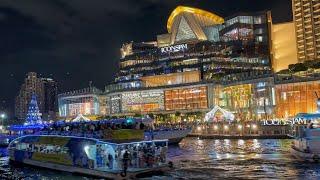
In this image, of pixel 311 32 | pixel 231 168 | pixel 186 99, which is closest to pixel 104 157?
pixel 231 168

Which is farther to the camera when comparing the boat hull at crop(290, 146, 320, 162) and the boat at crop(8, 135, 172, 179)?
the boat hull at crop(290, 146, 320, 162)

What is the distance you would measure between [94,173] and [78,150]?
458cm

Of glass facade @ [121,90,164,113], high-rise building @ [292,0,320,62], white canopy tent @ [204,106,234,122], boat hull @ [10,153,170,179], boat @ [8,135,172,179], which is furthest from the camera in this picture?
high-rise building @ [292,0,320,62]

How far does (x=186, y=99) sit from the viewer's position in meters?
182

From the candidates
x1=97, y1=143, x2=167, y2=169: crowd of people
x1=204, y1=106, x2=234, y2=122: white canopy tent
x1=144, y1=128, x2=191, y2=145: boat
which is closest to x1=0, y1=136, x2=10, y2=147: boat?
x1=144, y1=128, x2=191, y2=145: boat

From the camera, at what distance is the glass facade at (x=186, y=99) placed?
6988 inches

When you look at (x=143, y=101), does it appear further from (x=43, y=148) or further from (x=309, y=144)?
(x=309, y=144)

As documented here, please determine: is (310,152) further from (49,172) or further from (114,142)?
(49,172)

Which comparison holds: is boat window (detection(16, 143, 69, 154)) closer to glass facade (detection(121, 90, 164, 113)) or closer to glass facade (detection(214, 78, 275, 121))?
glass facade (detection(214, 78, 275, 121))

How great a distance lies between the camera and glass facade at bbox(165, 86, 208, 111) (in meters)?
178

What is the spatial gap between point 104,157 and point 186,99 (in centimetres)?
13585

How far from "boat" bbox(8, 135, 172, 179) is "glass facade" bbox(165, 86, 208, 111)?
124 metres

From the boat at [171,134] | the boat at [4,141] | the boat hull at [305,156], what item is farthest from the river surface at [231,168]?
the boat at [4,141]

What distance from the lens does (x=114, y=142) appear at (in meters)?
47.3
